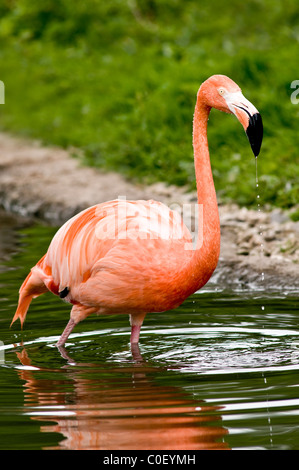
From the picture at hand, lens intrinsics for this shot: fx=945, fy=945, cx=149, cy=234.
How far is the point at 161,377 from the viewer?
455cm

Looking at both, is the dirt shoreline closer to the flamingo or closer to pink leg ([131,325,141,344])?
pink leg ([131,325,141,344])

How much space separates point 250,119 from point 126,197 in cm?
443

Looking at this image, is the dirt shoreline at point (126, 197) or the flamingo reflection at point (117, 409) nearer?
the flamingo reflection at point (117, 409)

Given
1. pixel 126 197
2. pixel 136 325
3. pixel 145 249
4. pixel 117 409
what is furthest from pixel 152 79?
pixel 117 409

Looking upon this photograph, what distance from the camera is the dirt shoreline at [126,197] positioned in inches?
260

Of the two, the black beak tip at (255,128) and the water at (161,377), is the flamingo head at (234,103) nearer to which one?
the black beak tip at (255,128)

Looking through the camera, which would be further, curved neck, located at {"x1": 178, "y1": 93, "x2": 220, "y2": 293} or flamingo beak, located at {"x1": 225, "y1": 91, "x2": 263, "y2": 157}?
curved neck, located at {"x1": 178, "y1": 93, "x2": 220, "y2": 293}

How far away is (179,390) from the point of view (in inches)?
169

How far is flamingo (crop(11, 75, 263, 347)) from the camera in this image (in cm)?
471

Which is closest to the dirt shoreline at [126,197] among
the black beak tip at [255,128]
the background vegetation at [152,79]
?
the background vegetation at [152,79]

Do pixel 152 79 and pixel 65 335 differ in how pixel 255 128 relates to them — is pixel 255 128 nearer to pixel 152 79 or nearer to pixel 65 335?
pixel 65 335

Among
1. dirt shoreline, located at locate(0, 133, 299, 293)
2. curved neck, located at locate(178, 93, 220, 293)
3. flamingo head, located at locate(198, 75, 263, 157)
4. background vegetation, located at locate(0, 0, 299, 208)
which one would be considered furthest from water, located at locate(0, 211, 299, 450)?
background vegetation, located at locate(0, 0, 299, 208)

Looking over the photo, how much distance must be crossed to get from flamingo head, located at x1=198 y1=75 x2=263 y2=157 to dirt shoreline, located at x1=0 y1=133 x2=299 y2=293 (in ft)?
6.16
